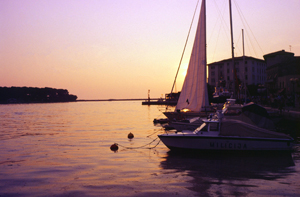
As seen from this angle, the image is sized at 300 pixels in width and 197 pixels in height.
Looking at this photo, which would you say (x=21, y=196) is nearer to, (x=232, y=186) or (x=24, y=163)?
(x=24, y=163)

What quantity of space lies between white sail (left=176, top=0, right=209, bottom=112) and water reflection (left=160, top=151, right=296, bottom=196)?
11686 mm

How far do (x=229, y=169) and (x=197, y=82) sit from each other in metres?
15.8

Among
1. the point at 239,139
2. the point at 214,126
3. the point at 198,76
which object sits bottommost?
the point at 239,139

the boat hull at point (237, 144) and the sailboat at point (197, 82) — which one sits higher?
the sailboat at point (197, 82)

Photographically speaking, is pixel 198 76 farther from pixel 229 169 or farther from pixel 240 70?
pixel 240 70

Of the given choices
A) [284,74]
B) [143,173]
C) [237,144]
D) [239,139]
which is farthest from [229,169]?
[284,74]

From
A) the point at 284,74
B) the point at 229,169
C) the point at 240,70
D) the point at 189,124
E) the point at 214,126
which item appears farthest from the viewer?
the point at 240,70

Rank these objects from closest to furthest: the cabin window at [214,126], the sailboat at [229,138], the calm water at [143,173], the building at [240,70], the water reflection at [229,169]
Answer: the calm water at [143,173], the water reflection at [229,169], the sailboat at [229,138], the cabin window at [214,126], the building at [240,70]

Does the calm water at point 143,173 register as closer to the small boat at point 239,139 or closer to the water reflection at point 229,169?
the water reflection at point 229,169

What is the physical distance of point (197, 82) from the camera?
2967 cm

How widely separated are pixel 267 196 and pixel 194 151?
731 cm

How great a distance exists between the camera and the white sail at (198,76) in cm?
A: 2938

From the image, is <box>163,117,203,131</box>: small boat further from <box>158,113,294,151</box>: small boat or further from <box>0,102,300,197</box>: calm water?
<box>158,113,294,151</box>: small boat

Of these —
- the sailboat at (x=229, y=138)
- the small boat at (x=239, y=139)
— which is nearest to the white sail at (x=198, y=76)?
the sailboat at (x=229, y=138)
